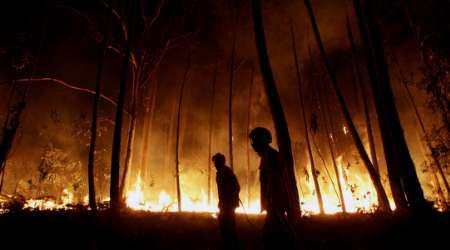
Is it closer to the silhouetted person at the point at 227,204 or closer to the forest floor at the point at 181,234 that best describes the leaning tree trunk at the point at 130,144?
the forest floor at the point at 181,234

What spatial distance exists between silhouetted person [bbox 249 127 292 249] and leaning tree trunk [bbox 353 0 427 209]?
15.7 ft

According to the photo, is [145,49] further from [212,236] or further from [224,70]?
[212,236]

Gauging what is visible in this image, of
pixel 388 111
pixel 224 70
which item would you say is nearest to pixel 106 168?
pixel 224 70

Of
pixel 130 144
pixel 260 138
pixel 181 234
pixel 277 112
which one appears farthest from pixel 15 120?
pixel 260 138

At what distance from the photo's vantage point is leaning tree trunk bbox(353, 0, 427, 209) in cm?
757

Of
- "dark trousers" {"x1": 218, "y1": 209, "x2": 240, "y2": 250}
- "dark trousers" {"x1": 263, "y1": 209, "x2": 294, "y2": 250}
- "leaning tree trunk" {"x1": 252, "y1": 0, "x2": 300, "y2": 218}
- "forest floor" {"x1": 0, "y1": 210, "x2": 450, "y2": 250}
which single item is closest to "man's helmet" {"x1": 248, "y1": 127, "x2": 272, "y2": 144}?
"dark trousers" {"x1": 263, "y1": 209, "x2": 294, "y2": 250}

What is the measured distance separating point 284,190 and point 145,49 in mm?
15325

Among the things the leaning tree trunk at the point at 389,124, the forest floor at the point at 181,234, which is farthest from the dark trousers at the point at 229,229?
the leaning tree trunk at the point at 389,124

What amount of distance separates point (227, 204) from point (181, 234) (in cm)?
265

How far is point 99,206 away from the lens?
1248 centimetres

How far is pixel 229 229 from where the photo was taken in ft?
18.7

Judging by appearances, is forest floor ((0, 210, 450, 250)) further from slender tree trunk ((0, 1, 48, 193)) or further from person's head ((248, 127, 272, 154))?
slender tree trunk ((0, 1, 48, 193))

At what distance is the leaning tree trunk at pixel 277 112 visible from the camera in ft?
19.1

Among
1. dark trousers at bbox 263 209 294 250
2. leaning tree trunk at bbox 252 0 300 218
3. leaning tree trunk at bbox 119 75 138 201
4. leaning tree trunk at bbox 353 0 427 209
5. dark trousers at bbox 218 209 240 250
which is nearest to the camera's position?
dark trousers at bbox 263 209 294 250
